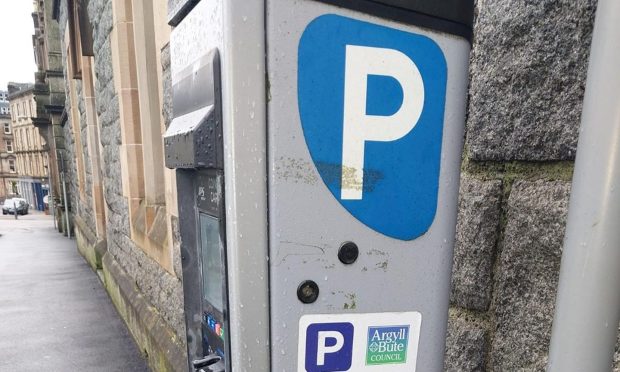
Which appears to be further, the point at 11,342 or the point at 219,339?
the point at 11,342

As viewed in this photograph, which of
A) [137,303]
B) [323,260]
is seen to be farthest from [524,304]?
[137,303]

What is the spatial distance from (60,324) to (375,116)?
→ 15.5 feet

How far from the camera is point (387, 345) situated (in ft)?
2.93

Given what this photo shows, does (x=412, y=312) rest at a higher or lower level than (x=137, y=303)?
higher

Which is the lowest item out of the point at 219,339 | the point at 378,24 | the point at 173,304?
the point at 173,304

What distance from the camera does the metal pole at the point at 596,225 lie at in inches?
25.5

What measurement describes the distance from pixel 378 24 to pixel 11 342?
4599mm

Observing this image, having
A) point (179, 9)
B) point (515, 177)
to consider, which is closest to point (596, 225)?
point (515, 177)

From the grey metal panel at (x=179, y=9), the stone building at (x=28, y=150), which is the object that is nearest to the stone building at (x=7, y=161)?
the stone building at (x=28, y=150)

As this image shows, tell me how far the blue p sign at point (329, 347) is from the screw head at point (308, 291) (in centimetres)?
6

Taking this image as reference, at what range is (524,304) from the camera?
1010 mm

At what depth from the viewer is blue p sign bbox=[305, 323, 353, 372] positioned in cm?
84

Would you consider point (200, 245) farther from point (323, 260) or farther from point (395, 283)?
point (395, 283)

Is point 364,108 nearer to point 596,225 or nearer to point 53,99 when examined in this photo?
point 596,225
